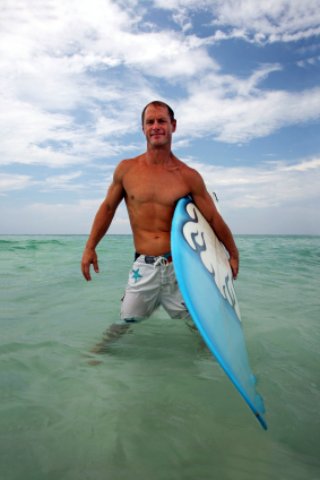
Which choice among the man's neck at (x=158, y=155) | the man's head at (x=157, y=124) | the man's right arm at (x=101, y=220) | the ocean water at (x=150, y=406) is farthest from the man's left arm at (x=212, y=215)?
the ocean water at (x=150, y=406)

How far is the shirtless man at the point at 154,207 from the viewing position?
8.34ft

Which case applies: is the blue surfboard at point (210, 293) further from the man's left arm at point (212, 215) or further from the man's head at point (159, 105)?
the man's head at point (159, 105)

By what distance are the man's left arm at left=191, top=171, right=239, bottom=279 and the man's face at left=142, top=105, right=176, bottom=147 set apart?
1.16ft

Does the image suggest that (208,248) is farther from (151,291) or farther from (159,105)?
(159,105)

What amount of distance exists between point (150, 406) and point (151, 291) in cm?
91

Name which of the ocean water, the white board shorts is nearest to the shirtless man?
the white board shorts

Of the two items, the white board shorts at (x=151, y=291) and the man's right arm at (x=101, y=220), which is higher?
the man's right arm at (x=101, y=220)

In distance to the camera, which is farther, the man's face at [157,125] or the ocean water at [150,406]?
the man's face at [157,125]

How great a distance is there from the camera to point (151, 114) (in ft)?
8.24

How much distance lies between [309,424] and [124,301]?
1497 millimetres

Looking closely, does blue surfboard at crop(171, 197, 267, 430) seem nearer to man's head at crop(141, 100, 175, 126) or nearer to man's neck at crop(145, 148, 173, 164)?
man's neck at crop(145, 148, 173, 164)

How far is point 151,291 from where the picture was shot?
2.70 m

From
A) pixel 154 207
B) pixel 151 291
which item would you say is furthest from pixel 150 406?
pixel 154 207

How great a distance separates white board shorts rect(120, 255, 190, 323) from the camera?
2654 millimetres
